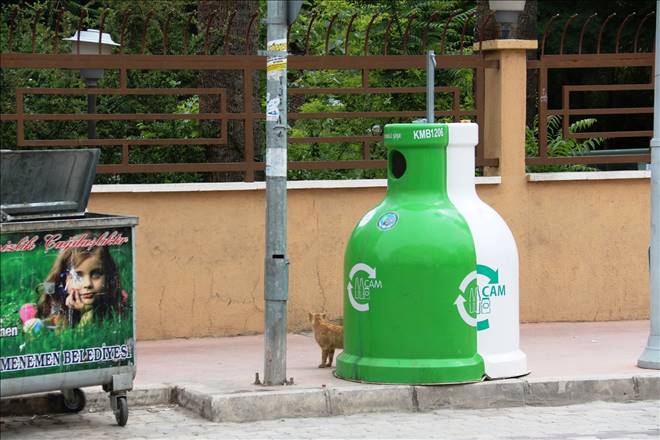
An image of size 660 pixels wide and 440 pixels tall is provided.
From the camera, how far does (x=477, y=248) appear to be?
8.95 meters

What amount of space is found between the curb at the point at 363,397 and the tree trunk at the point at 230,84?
3.33 m

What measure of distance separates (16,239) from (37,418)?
162cm

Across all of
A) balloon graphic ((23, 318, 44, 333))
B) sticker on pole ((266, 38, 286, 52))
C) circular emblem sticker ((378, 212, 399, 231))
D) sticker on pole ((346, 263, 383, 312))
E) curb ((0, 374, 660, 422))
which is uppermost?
sticker on pole ((266, 38, 286, 52))

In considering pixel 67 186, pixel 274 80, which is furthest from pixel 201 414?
pixel 274 80

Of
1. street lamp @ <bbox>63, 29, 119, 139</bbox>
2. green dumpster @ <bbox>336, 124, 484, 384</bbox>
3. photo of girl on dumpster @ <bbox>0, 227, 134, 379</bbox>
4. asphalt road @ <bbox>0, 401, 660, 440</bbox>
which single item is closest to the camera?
photo of girl on dumpster @ <bbox>0, 227, 134, 379</bbox>

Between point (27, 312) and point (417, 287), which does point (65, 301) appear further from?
point (417, 287)

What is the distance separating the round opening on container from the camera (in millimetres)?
9273

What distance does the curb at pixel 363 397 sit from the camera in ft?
28.1

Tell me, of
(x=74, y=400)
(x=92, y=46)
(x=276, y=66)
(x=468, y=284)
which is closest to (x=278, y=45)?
(x=276, y=66)

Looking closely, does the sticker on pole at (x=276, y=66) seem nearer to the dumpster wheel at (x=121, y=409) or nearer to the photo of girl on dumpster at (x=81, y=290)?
the photo of girl on dumpster at (x=81, y=290)

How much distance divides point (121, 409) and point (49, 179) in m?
1.63

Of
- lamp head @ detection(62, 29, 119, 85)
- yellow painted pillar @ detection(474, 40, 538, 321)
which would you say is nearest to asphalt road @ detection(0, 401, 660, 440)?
yellow painted pillar @ detection(474, 40, 538, 321)

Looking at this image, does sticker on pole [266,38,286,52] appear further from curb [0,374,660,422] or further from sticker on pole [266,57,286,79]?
curb [0,374,660,422]

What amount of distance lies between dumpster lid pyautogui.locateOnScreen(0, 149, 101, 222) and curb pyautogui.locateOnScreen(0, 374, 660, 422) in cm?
141
